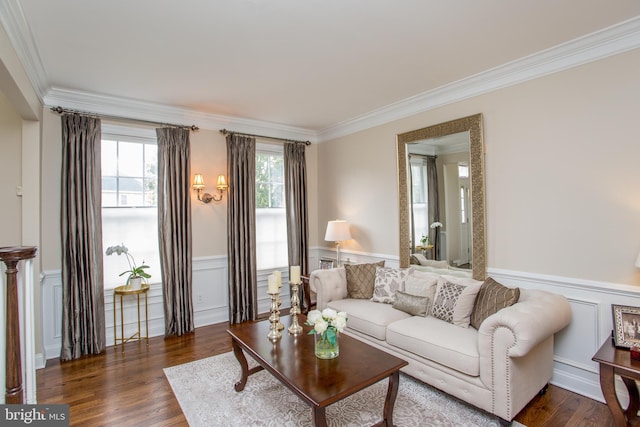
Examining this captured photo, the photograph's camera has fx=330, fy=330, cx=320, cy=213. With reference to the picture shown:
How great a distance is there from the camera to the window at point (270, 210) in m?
5.03

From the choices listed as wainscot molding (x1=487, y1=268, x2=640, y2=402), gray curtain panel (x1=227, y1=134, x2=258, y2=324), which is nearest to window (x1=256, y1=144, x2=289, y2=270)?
gray curtain panel (x1=227, y1=134, x2=258, y2=324)

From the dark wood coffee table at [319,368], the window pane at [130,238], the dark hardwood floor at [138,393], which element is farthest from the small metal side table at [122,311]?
the dark wood coffee table at [319,368]

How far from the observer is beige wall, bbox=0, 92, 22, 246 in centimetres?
315

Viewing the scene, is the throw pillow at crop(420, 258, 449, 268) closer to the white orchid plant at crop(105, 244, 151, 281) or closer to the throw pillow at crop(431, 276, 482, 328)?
the throw pillow at crop(431, 276, 482, 328)

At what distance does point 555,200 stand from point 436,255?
1.30 m

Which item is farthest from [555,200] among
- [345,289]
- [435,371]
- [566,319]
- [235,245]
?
[235,245]

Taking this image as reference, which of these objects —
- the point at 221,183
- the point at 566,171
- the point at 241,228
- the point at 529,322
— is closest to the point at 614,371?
the point at 529,322

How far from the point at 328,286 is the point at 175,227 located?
2.05 meters

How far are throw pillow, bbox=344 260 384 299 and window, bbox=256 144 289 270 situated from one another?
59.0 inches

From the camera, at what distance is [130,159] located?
4055 millimetres

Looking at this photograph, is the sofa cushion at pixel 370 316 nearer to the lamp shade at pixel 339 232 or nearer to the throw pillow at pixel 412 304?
the throw pillow at pixel 412 304

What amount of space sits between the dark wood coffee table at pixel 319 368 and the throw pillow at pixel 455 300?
0.97 m

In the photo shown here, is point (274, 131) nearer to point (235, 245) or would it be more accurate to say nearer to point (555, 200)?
point (235, 245)

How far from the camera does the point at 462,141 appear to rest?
346 cm
